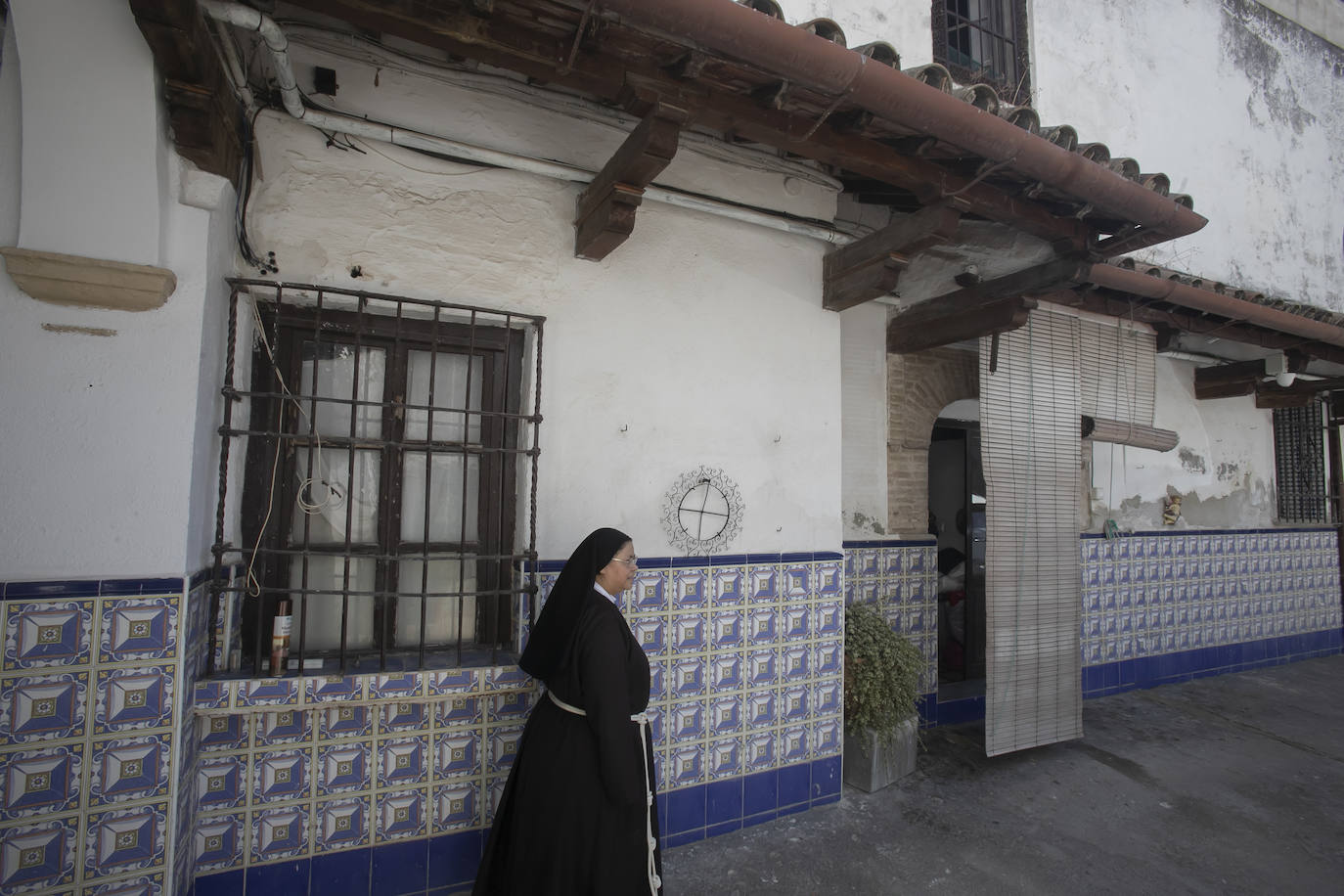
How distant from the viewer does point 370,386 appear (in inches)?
109

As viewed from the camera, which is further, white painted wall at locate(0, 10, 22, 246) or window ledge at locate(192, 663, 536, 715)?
window ledge at locate(192, 663, 536, 715)

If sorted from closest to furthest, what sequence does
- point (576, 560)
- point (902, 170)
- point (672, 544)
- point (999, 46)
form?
point (576, 560)
point (902, 170)
point (672, 544)
point (999, 46)

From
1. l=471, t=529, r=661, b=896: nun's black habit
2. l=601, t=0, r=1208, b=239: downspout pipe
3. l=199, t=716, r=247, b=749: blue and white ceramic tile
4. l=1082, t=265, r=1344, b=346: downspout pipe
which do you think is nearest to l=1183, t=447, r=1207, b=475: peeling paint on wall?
l=1082, t=265, r=1344, b=346: downspout pipe

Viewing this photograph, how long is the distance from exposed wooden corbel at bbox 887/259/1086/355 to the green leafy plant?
192 cm

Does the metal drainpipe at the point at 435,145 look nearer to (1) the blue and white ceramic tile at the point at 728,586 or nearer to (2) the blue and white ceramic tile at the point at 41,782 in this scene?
(1) the blue and white ceramic tile at the point at 728,586

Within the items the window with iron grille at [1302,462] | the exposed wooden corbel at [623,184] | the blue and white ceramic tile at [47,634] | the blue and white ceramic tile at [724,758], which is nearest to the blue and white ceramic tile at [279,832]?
the blue and white ceramic tile at [47,634]

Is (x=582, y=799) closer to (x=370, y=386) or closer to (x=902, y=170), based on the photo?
(x=370, y=386)

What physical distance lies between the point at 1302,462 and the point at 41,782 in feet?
34.0

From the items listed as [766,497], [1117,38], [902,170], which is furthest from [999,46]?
[766,497]

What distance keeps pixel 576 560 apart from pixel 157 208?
181 centimetres

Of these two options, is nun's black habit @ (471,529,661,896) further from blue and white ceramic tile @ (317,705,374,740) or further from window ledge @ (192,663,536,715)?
blue and white ceramic tile @ (317,705,374,740)

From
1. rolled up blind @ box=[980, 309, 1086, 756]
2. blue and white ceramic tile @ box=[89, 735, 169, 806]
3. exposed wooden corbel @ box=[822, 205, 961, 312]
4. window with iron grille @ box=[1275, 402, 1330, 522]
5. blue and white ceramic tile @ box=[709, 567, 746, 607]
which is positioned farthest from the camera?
window with iron grille @ box=[1275, 402, 1330, 522]

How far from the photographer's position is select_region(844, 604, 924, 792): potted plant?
145 inches

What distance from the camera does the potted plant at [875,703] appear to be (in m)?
3.69
